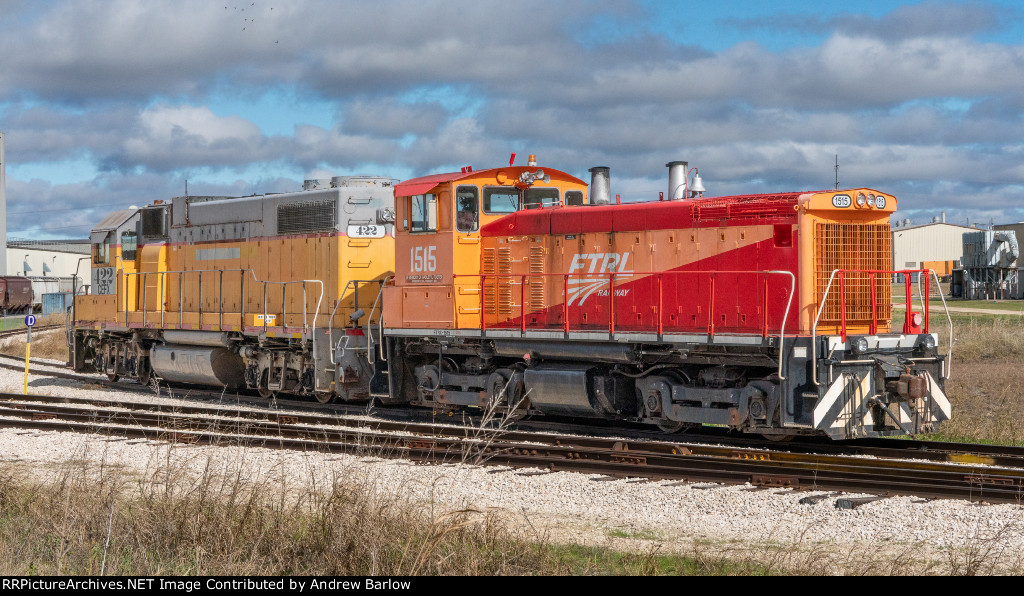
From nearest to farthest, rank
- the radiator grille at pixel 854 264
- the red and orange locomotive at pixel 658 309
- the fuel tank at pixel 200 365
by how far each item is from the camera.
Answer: the red and orange locomotive at pixel 658 309 < the radiator grille at pixel 854 264 < the fuel tank at pixel 200 365

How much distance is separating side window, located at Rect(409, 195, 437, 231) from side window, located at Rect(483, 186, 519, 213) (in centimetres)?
73

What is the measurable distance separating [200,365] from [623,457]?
10532 mm

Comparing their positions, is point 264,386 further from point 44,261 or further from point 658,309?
point 44,261

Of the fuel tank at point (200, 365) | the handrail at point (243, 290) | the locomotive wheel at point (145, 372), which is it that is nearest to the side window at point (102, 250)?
the handrail at point (243, 290)

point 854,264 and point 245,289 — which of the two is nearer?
point 854,264

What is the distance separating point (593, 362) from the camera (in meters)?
12.9

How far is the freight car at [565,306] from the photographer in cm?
1110

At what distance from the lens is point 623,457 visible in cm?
1020

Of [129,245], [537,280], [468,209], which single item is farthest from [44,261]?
[537,280]

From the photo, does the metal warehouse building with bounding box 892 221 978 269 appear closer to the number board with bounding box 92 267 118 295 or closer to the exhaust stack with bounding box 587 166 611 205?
the number board with bounding box 92 267 118 295

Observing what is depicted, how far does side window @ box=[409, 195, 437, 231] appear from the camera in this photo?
45.5 feet

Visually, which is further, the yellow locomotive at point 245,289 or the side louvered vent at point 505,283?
the yellow locomotive at point 245,289

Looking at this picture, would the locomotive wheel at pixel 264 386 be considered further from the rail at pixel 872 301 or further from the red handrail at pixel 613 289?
the rail at pixel 872 301

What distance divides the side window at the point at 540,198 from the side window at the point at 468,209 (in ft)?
2.39
